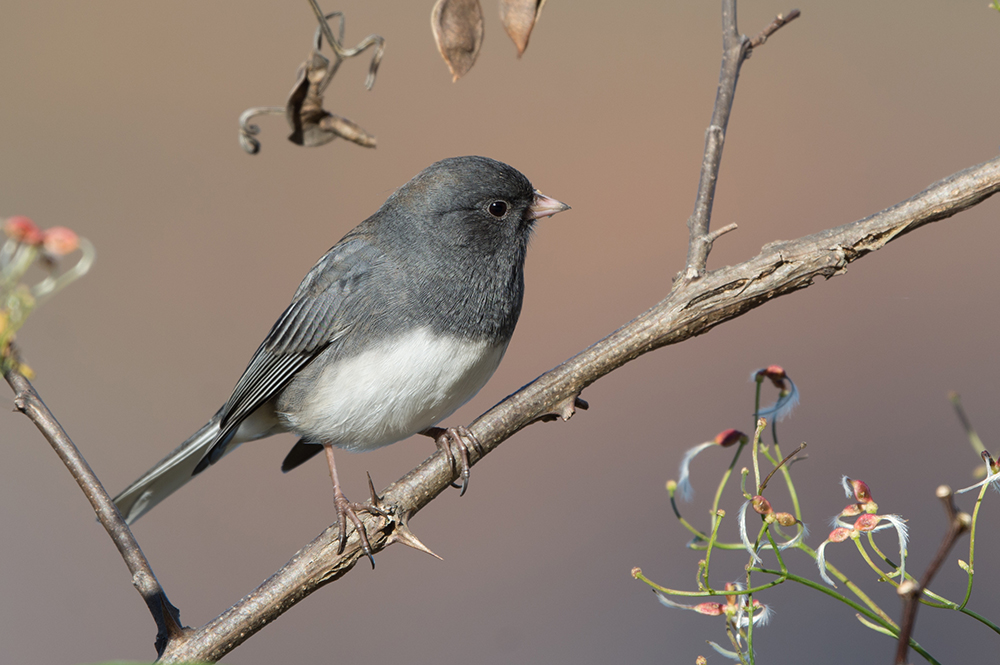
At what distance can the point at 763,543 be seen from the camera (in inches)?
31.8

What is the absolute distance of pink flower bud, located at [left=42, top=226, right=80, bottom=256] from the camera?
21.1 inches

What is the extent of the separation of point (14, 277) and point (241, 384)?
1.52 m

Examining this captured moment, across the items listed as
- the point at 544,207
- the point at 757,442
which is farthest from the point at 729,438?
the point at 544,207

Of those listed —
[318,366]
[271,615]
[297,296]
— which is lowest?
[271,615]

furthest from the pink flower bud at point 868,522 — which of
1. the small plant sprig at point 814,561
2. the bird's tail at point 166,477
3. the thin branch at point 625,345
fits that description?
the bird's tail at point 166,477

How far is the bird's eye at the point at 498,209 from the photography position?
6.25 ft

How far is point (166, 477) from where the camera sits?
1.97 meters

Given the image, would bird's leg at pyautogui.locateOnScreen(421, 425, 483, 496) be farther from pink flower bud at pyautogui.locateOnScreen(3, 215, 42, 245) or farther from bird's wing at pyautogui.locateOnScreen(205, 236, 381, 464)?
pink flower bud at pyautogui.locateOnScreen(3, 215, 42, 245)

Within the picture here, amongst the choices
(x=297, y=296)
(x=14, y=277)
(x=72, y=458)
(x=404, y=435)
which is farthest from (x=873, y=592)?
(x=14, y=277)

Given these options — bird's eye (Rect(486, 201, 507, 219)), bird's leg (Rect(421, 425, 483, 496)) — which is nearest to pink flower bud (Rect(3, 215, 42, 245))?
bird's leg (Rect(421, 425, 483, 496))

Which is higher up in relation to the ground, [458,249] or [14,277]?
[458,249]

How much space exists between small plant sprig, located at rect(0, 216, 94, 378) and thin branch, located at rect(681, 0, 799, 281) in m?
0.91

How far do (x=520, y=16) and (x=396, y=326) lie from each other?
90 cm

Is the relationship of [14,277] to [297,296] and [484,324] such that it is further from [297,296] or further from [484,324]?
[297,296]
